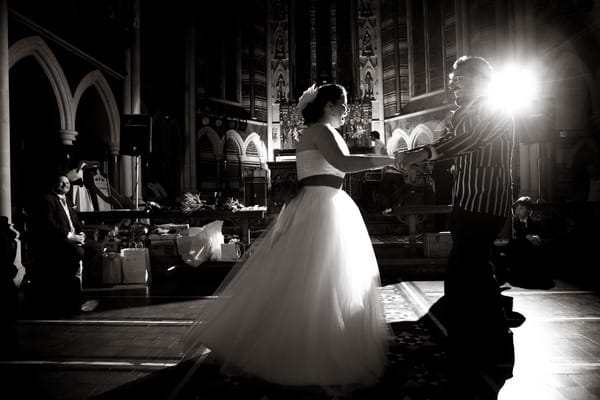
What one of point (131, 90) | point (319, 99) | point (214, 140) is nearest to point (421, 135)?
point (214, 140)

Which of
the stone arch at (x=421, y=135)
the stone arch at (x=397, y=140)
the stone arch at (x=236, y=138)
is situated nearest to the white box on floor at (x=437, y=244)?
the stone arch at (x=421, y=135)

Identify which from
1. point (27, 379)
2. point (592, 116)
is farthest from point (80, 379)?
point (592, 116)

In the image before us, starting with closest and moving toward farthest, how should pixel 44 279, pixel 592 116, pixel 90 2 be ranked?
pixel 44 279, pixel 592 116, pixel 90 2

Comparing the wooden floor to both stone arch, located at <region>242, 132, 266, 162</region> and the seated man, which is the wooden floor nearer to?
the seated man

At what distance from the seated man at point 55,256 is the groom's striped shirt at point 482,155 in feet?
9.69

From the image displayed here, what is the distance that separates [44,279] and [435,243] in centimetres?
396

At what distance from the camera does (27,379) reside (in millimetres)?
2039

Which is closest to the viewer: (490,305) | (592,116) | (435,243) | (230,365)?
(230,365)

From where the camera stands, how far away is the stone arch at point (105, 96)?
710 cm

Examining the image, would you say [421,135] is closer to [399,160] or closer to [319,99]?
[399,160]

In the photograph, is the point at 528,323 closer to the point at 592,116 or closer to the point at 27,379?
the point at 27,379

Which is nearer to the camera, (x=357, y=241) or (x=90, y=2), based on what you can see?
(x=357, y=241)

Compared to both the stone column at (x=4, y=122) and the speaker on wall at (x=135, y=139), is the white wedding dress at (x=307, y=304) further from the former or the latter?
the speaker on wall at (x=135, y=139)

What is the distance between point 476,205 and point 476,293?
1.55 feet
